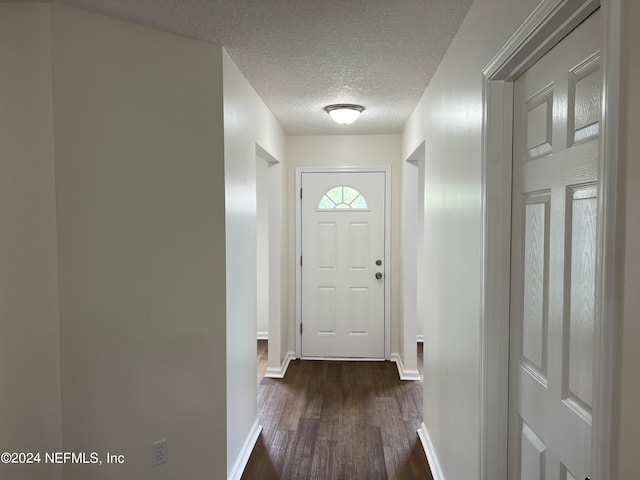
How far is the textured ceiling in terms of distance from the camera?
184 centimetres

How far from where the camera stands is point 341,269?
4.69 meters

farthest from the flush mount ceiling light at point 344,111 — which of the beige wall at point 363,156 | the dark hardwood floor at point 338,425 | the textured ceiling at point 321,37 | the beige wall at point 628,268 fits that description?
the beige wall at point 628,268

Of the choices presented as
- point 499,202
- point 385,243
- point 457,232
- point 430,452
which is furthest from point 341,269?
point 499,202

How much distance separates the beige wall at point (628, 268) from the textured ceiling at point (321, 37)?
3.88 ft

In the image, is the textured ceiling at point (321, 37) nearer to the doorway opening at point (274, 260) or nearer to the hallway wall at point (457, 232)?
the hallway wall at point (457, 232)

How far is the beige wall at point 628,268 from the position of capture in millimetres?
776

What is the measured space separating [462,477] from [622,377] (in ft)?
4.70

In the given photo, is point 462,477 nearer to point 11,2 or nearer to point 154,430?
point 154,430

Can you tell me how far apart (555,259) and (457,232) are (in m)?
0.82

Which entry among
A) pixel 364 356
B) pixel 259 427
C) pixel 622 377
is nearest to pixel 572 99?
pixel 622 377

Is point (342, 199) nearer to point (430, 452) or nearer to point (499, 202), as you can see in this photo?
point (430, 452)

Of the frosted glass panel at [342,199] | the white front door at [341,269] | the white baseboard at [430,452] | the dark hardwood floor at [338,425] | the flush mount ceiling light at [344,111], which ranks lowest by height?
the dark hardwood floor at [338,425]

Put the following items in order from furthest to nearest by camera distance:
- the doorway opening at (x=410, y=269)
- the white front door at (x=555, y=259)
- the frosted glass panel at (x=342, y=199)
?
the frosted glass panel at (x=342, y=199), the doorway opening at (x=410, y=269), the white front door at (x=555, y=259)

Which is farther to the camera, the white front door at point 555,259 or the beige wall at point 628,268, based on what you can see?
the white front door at point 555,259
